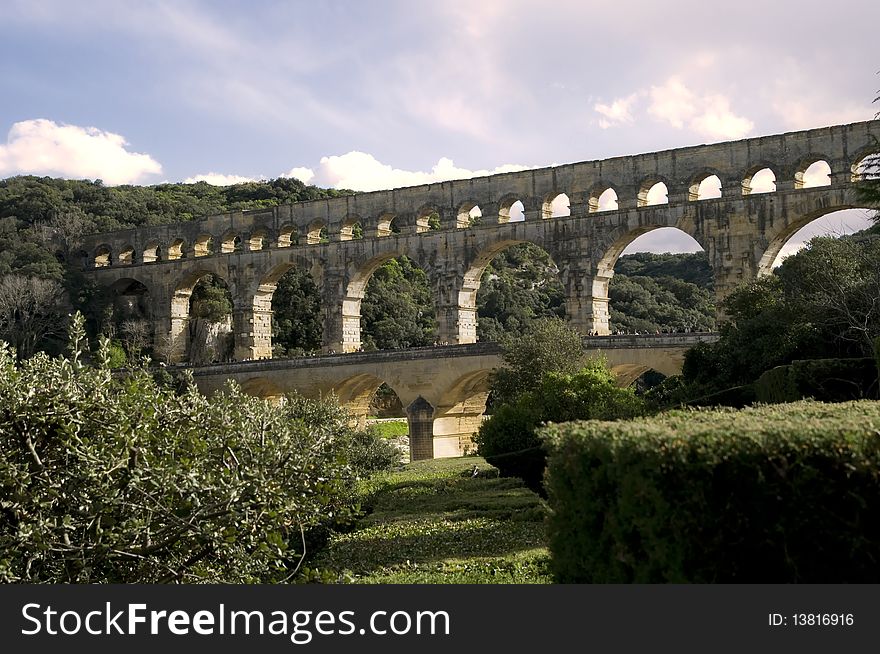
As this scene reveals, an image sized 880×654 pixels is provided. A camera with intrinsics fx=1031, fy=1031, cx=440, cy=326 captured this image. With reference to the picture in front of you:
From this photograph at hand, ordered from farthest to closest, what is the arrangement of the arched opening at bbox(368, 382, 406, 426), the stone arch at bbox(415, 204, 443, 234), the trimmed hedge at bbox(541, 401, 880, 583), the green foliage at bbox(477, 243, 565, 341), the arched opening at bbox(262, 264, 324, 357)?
1. the green foliage at bbox(477, 243, 565, 341)
2. the arched opening at bbox(368, 382, 406, 426)
3. the arched opening at bbox(262, 264, 324, 357)
4. the stone arch at bbox(415, 204, 443, 234)
5. the trimmed hedge at bbox(541, 401, 880, 583)

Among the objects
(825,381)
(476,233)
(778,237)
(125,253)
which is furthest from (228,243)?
(825,381)

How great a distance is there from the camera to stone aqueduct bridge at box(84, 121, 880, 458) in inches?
1243

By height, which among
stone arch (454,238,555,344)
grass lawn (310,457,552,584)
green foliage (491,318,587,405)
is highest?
stone arch (454,238,555,344)

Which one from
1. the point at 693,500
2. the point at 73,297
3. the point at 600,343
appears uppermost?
the point at 73,297

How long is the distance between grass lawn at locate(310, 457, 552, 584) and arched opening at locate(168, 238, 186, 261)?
76.9 feet

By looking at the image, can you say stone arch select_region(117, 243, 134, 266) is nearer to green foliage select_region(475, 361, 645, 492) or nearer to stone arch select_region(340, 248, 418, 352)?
stone arch select_region(340, 248, 418, 352)

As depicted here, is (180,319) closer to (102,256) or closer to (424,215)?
(102,256)

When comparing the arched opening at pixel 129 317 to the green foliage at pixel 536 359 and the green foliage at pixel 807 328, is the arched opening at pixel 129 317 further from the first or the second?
the green foliage at pixel 807 328

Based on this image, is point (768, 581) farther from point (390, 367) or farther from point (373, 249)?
point (373, 249)

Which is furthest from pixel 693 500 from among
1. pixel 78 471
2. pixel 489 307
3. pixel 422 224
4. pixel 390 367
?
pixel 489 307

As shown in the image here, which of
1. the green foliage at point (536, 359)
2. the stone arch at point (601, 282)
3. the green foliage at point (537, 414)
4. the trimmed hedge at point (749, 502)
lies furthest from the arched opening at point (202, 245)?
the trimmed hedge at point (749, 502)

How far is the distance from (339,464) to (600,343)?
869 inches

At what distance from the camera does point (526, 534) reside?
17172 mm

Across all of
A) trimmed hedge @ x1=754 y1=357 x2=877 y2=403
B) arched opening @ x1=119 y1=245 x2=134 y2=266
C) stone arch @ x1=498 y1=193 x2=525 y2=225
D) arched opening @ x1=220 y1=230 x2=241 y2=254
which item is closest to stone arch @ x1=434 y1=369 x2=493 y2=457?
stone arch @ x1=498 y1=193 x2=525 y2=225
